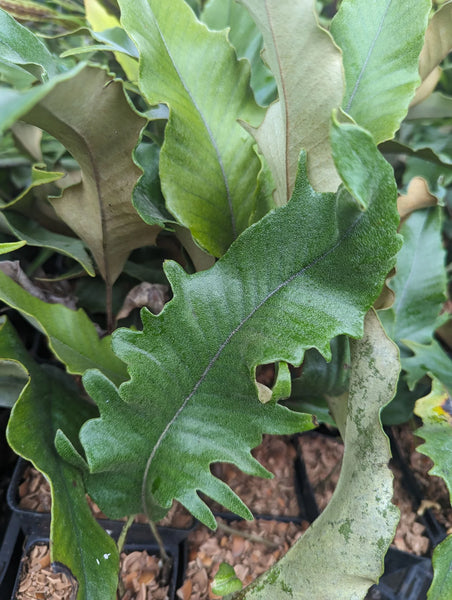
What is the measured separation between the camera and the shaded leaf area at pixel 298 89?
1.36ft

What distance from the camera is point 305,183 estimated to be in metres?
0.40

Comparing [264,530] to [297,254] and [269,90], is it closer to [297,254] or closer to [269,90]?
[297,254]

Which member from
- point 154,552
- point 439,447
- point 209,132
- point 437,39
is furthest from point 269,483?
point 437,39

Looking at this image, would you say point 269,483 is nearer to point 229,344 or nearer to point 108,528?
point 108,528

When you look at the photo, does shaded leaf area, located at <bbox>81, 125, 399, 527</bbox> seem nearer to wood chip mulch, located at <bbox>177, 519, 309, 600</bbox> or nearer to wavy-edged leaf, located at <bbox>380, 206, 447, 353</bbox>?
wood chip mulch, located at <bbox>177, 519, 309, 600</bbox>

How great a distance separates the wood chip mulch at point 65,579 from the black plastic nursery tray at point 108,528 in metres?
0.02

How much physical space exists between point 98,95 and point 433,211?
54 centimetres

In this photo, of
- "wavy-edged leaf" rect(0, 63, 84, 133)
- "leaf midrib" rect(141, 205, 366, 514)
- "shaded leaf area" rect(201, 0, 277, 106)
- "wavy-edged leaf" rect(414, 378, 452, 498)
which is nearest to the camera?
"wavy-edged leaf" rect(0, 63, 84, 133)

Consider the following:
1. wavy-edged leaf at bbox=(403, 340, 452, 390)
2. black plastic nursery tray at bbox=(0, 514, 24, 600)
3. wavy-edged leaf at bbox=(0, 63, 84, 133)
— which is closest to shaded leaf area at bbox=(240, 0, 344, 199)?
wavy-edged leaf at bbox=(0, 63, 84, 133)

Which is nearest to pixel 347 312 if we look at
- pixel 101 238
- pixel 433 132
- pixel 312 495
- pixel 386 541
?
pixel 386 541

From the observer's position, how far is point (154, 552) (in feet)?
2.09

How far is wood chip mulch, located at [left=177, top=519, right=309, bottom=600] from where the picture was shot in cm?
62

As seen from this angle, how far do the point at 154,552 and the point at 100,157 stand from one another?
0.50 meters

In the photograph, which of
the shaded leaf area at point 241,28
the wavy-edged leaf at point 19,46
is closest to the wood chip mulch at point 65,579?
the wavy-edged leaf at point 19,46
